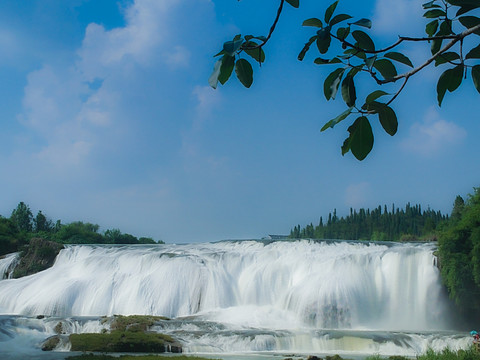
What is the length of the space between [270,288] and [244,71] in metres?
18.4

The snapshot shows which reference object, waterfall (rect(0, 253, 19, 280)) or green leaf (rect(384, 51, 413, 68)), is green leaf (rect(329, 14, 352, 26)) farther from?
waterfall (rect(0, 253, 19, 280))

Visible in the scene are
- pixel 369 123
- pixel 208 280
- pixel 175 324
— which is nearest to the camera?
pixel 369 123

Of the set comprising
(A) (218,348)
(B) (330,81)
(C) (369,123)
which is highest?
(B) (330,81)

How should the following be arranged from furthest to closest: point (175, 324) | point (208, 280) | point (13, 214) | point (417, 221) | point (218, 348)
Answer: point (417, 221)
point (13, 214)
point (208, 280)
point (175, 324)
point (218, 348)

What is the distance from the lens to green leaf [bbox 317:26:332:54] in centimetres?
113

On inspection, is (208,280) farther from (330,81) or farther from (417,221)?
(417,221)

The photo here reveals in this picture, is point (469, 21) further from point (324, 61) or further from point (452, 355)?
point (452, 355)

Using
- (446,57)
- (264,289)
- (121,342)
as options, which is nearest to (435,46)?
(446,57)

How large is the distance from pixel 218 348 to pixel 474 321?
9.79 m

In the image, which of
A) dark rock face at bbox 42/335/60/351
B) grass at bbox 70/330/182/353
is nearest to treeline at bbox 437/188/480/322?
grass at bbox 70/330/182/353

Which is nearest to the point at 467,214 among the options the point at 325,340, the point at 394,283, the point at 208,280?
the point at 394,283

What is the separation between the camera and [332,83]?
1.24m

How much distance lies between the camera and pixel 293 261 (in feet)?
66.3

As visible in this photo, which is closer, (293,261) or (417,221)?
(293,261)
